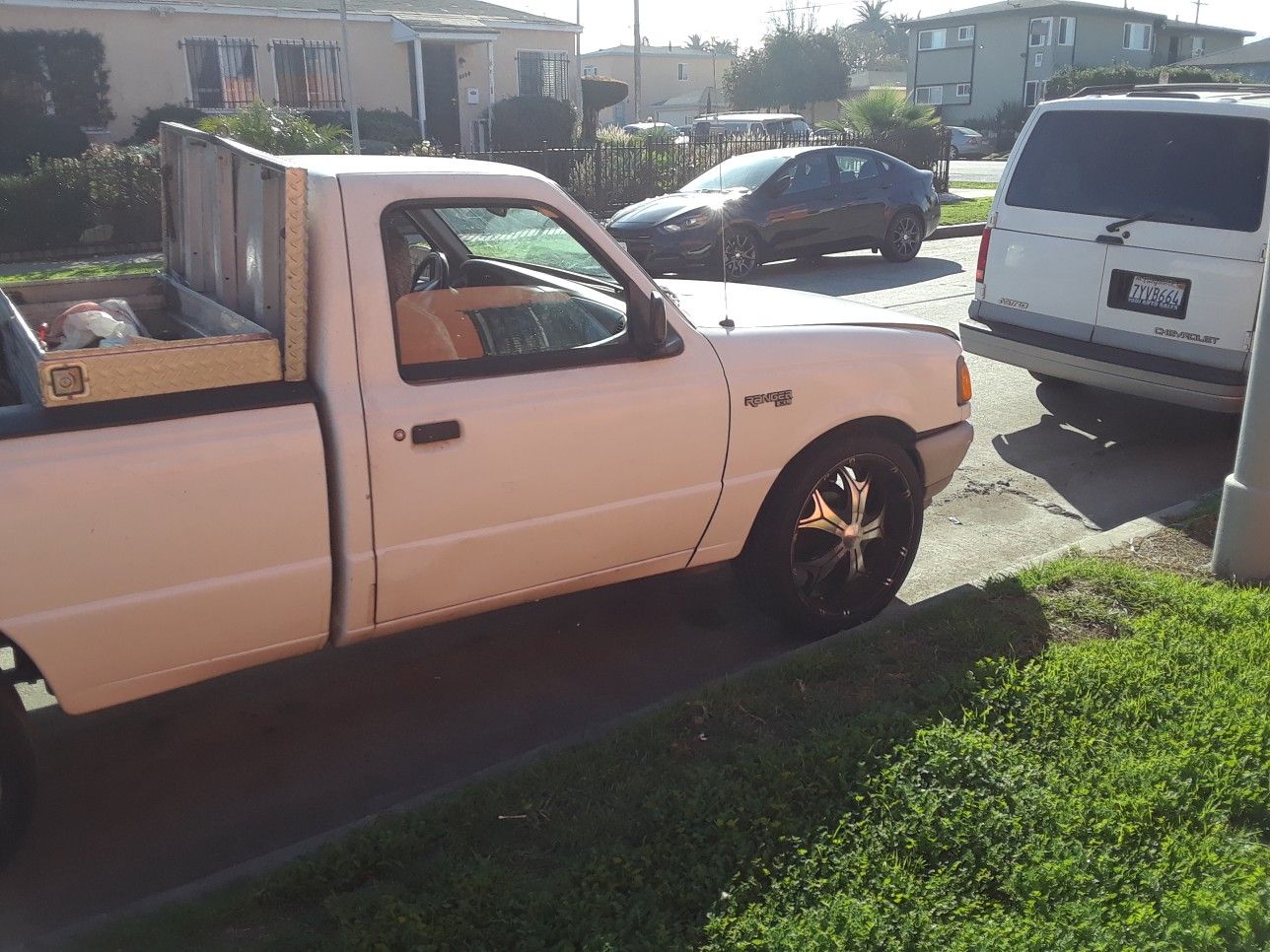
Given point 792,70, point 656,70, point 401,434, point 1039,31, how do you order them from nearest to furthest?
1. point 401,434
2. point 1039,31
3. point 792,70
4. point 656,70

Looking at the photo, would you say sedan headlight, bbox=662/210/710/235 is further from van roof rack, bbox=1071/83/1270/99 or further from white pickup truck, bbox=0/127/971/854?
white pickup truck, bbox=0/127/971/854

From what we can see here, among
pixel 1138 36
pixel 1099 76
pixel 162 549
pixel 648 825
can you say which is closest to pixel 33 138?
pixel 162 549

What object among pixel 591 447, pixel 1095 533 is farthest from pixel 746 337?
pixel 1095 533

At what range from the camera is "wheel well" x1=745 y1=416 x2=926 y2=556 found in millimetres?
4766

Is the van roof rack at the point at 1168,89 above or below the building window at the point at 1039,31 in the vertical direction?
below

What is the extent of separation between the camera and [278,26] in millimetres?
27391

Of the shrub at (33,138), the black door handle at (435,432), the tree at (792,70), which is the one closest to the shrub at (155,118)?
the shrub at (33,138)

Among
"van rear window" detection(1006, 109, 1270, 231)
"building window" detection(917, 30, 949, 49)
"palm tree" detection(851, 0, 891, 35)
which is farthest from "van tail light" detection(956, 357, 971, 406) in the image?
"palm tree" detection(851, 0, 891, 35)

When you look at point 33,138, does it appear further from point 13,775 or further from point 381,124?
point 13,775

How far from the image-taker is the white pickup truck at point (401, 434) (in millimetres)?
3387

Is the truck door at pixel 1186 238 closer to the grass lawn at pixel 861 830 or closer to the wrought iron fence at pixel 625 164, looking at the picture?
the grass lawn at pixel 861 830

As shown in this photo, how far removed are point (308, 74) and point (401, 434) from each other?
26.7 m

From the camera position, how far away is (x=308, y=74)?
27969 millimetres

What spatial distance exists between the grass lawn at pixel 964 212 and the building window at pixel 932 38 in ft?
142
